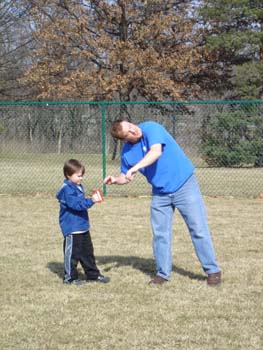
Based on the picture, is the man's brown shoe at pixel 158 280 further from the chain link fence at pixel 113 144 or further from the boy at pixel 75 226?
the chain link fence at pixel 113 144

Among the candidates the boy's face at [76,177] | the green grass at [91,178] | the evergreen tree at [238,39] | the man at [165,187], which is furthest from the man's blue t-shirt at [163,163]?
the evergreen tree at [238,39]

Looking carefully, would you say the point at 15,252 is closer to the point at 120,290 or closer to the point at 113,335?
the point at 120,290

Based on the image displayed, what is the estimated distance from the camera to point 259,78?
25.7m

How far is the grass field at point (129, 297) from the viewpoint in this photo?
13.9ft

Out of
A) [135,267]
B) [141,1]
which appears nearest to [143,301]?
[135,267]

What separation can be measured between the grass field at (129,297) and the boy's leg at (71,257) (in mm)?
150

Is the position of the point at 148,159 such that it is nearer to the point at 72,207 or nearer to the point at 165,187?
the point at 165,187

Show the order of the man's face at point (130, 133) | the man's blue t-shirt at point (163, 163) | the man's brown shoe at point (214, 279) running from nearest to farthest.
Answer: the man's face at point (130, 133), the man's blue t-shirt at point (163, 163), the man's brown shoe at point (214, 279)

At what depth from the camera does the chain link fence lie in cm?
1452

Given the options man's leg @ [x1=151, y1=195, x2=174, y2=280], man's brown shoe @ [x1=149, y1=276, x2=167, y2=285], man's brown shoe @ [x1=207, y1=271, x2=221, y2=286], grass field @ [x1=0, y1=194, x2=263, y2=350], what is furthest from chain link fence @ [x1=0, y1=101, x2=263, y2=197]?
man's brown shoe @ [x1=207, y1=271, x2=221, y2=286]

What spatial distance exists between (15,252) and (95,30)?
24.0 m

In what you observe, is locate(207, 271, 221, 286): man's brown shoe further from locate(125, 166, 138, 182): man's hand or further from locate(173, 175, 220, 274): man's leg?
locate(125, 166, 138, 182): man's hand

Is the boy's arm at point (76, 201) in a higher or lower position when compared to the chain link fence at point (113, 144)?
higher

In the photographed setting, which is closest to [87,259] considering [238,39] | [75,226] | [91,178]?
[75,226]
